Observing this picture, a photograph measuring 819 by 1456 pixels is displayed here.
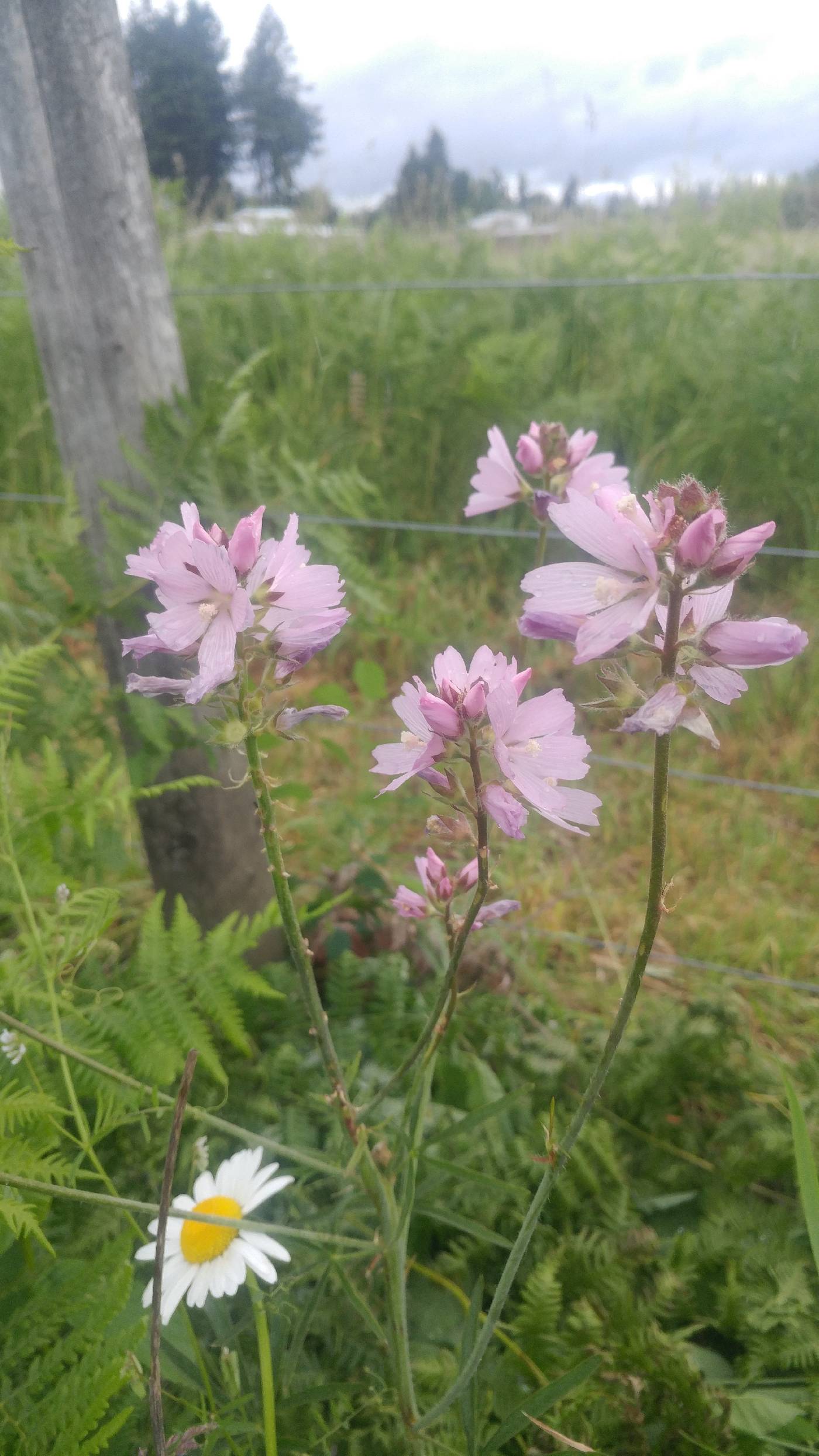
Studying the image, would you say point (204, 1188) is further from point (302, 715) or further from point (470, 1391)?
point (302, 715)

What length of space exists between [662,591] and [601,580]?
50 mm

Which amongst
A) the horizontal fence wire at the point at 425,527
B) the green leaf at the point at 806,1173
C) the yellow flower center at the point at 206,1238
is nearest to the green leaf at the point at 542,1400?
the green leaf at the point at 806,1173

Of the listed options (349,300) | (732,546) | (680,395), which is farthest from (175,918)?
(349,300)

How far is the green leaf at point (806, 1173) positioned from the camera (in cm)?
91

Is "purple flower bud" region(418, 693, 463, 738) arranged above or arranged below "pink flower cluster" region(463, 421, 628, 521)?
below

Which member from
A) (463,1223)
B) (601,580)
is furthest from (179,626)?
(463,1223)

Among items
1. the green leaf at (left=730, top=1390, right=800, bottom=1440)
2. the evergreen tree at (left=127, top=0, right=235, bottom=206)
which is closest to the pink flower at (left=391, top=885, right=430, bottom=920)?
the green leaf at (left=730, top=1390, right=800, bottom=1440)

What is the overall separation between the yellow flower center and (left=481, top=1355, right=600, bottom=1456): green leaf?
35 cm

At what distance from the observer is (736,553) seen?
70 centimetres

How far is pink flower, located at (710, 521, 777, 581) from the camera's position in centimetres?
70

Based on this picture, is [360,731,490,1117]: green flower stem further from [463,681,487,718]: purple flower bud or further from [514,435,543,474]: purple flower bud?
[514,435,543,474]: purple flower bud

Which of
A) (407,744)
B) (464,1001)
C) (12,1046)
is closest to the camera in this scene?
(407,744)

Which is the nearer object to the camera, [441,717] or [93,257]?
[441,717]

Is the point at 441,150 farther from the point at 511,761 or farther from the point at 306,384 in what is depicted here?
the point at 511,761
